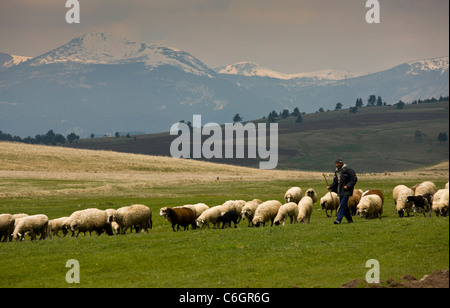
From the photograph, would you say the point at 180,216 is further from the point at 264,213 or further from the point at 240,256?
the point at 240,256

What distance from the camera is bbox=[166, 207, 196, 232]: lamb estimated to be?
96.5 ft

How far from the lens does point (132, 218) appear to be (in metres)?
28.9

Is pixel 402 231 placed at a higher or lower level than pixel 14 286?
higher

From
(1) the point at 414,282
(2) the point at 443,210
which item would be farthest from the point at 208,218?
(1) the point at 414,282

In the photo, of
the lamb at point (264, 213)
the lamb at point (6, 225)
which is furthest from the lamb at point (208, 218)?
the lamb at point (6, 225)

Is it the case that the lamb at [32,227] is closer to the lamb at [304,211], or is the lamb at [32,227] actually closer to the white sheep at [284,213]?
the white sheep at [284,213]

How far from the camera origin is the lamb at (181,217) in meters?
29.4

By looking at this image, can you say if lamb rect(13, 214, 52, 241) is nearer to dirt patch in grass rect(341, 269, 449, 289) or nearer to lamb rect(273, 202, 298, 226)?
lamb rect(273, 202, 298, 226)

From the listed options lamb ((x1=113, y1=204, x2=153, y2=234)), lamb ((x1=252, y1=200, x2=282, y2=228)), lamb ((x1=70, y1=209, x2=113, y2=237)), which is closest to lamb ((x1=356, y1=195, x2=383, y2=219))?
lamb ((x1=252, y1=200, x2=282, y2=228))

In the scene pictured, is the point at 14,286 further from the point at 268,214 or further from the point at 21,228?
the point at 268,214

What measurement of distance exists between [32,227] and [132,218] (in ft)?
15.6

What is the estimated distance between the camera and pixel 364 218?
94.1 feet
